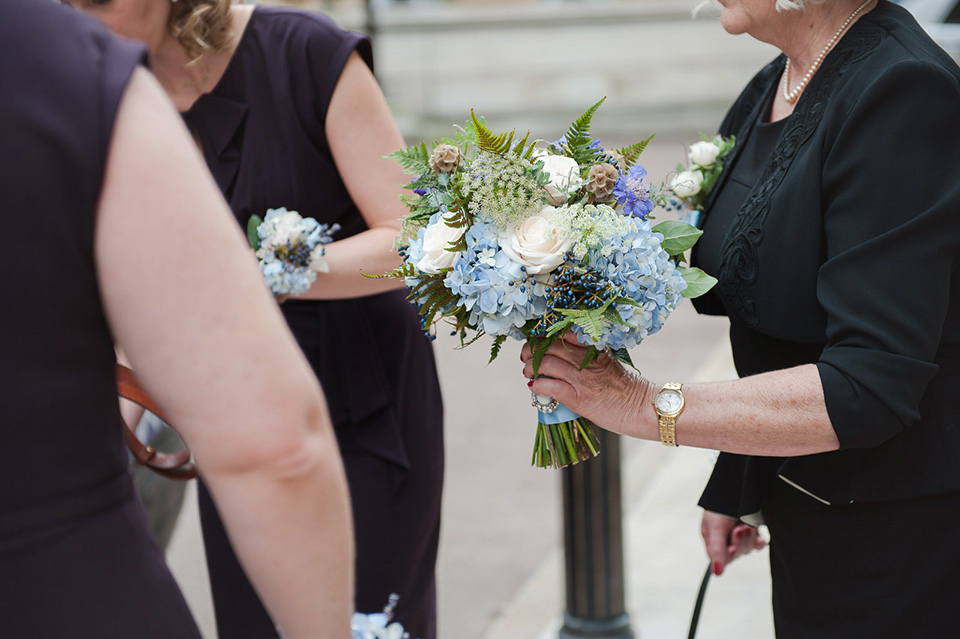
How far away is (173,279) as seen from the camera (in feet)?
3.40

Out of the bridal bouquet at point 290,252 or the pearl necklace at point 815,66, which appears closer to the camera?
the pearl necklace at point 815,66

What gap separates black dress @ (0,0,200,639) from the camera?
3.32 ft

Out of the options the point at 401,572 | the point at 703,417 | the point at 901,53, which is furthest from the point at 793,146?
the point at 401,572

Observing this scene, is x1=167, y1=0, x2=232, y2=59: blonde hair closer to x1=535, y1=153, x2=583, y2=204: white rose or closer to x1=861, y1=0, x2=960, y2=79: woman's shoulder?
x1=535, y1=153, x2=583, y2=204: white rose

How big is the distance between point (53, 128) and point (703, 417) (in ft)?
Answer: 4.04

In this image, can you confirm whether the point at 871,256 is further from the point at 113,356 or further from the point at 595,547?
the point at 595,547

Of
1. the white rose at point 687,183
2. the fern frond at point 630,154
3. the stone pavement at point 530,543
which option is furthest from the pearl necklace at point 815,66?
the stone pavement at point 530,543

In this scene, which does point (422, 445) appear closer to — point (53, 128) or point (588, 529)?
point (588, 529)

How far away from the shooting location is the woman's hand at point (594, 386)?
6.30 ft

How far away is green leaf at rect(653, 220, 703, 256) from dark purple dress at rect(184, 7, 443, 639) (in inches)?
38.4

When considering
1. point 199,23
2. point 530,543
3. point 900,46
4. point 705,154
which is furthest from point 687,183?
point 530,543

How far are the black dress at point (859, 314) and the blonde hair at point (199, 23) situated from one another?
1.25m

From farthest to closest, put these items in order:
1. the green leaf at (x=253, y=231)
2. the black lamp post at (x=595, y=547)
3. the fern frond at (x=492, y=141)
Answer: the black lamp post at (x=595, y=547), the green leaf at (x=253, y=231), the fern frond at (x=492, y=141)

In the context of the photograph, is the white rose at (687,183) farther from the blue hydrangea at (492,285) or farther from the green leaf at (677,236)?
the blue hydrangea at (492,285)
